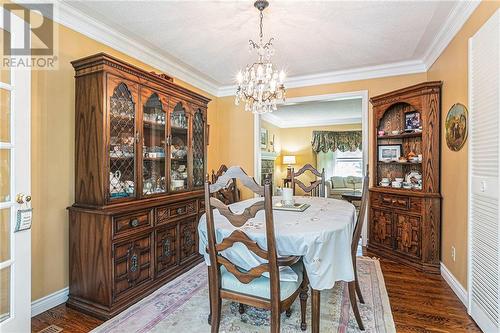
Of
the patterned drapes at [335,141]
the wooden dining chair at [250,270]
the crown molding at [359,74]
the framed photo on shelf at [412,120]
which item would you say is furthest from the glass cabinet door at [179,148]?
the patterned drapes at [335,141]

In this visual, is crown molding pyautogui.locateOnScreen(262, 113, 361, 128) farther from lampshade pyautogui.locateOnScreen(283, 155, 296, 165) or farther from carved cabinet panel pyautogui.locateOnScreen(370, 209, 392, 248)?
carved cabinet panel pyautogui.locateOnScreen(370, 209, 392, 248)

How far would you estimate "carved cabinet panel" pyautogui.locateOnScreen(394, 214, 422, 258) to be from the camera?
3.09m

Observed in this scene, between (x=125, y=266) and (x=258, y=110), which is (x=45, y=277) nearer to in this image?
(x=125, y=266)

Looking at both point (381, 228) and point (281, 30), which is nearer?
point (281, 30)

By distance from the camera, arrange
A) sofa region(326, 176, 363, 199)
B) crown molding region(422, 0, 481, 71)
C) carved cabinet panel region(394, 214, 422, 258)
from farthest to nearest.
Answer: sofa region(326, 176, 363, 199) → carved cabinet panel region(394, 214, 422, 258) → crown molding region(422, 0, 481, 71)

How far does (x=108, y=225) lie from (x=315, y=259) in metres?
1.62

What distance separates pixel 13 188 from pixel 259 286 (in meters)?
1.71

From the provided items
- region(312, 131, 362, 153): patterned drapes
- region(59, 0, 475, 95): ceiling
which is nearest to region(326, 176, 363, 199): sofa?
region(312, 131, 362, 153): patterned drapes

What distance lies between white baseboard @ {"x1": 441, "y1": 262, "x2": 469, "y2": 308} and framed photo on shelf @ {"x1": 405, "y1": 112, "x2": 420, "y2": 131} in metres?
1.73

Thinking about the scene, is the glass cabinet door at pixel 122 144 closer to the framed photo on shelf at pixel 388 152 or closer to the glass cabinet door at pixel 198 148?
the glass cabinet door at pixel 198 148

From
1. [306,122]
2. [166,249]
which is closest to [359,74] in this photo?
[166,249]

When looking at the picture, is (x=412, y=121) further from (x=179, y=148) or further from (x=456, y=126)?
(x=179, y=148)

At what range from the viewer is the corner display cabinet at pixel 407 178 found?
299 cm

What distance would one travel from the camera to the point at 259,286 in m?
1.56
